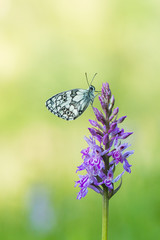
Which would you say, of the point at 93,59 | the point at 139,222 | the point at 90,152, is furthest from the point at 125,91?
the point at 90,152

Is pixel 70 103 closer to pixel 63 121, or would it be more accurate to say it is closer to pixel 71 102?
pixel 71 102

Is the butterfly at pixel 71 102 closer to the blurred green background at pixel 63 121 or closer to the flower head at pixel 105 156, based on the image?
the flower head at pixel 105 156

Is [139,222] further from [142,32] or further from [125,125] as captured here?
[142,32]

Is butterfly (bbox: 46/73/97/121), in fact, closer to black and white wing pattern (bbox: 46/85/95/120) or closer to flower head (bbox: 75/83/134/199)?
black and white wing pattern (bbox: 46/85/95/120)

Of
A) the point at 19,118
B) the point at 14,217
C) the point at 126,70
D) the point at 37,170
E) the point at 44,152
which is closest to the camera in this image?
the point at 14,217

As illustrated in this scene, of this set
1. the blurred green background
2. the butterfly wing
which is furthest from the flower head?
the blurred green background

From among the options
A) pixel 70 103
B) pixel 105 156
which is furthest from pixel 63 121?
pixel 105 156

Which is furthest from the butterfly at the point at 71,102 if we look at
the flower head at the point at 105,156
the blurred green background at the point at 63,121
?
the blurred green background at the point at 63,121

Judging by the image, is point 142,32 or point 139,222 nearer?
point 139,222
